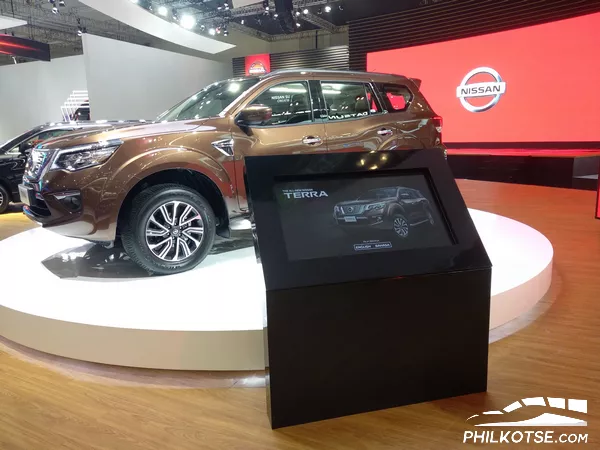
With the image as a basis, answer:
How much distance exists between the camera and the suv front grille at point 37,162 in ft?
10.1

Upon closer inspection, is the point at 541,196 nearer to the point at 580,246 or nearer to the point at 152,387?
the point at 580,246

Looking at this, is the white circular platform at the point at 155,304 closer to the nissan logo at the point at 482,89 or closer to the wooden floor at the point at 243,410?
the wooden floor at the point at 243,410

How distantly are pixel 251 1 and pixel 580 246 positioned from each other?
302 inches

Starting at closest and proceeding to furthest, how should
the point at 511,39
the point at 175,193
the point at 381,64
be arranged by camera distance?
the point at 175,193 → the point at 511,39 → the point at 381,64

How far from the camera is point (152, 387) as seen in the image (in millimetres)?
2152

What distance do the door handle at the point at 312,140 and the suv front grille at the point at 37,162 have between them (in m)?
1.80

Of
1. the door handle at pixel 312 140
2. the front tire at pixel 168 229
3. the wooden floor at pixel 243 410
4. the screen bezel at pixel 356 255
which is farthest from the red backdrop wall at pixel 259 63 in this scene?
the screen bezel at pixel 356 255

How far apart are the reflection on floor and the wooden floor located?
591mm

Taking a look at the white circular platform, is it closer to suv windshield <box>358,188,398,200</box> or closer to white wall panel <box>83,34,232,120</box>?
suv windshield <box>358,188,398,200</box>

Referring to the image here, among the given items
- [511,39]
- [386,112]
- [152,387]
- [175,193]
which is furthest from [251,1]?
[152,387]

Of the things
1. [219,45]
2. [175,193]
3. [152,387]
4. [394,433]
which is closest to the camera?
[394,433]

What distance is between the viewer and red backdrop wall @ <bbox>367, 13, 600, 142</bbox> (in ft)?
29.6

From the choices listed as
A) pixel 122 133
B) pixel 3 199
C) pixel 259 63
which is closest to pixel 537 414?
pixel 122 133

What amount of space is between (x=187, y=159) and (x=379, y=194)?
1.63 m
